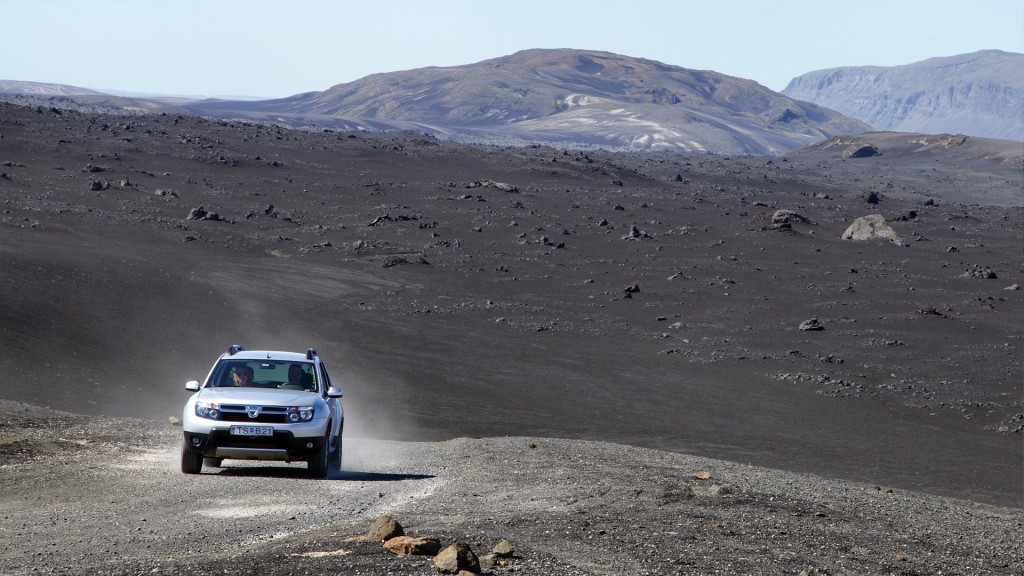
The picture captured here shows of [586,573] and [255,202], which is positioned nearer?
[586,573]

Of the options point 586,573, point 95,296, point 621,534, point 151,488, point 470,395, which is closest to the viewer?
point 586,573

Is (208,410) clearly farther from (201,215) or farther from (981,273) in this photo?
(981,273)

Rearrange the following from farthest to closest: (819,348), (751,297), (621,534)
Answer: (751,297) → (819,348) → (621,534)

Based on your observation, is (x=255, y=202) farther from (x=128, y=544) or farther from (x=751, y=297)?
(x=128, y=544)

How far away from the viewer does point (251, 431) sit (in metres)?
12.8

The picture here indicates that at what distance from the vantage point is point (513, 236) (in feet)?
164

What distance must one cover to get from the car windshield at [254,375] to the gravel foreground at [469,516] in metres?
1.06

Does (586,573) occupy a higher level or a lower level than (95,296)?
higher

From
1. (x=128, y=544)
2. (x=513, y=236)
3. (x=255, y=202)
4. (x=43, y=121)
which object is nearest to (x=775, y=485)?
(x=128, y=544)

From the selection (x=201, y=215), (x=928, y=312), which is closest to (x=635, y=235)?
(x=928, y=312)

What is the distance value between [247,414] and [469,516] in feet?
10.8

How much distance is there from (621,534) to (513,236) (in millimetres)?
40119

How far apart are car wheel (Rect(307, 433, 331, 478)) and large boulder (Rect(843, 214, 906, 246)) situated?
4448 centimetres

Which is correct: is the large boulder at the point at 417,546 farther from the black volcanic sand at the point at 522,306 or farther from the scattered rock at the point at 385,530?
the black volcanic sand at the point at 522,306
